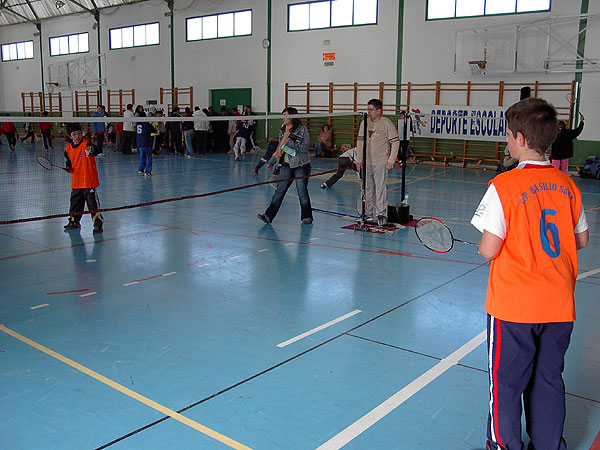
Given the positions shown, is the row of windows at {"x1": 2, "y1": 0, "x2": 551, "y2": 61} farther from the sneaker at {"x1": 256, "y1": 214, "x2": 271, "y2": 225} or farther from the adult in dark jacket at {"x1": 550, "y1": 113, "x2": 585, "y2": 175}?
the sneaker at {"x1": 256, "y1": 214, "x2": 271, "y2": 225}

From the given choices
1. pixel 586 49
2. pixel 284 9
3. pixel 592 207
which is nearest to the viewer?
pixel 592 207

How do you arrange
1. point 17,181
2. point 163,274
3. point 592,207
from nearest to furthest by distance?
1. point 163,274
2. point 592,207
3. point 17,181

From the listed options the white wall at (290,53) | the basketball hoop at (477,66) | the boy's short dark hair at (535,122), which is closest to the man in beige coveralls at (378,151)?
the boy's short dark hair at (535,122)

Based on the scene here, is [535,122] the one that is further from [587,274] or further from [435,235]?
[587,274]

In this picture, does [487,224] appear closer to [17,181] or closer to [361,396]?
[361,396]

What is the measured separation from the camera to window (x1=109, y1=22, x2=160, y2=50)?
30.0 meters

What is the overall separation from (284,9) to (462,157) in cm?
1026

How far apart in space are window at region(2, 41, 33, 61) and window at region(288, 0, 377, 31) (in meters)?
21.3

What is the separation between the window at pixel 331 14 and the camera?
74.8 ft

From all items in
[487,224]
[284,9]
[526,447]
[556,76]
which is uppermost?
[284,9]

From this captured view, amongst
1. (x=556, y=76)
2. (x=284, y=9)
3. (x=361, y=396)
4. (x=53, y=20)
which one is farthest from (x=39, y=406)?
(x=53, y=20)

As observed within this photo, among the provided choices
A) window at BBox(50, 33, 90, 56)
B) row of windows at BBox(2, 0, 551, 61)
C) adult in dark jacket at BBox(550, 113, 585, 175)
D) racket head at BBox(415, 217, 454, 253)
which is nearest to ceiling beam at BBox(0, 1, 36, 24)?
window at BBox(50, 33, 90, 56)

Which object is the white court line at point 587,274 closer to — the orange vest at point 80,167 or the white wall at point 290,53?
the orange vest at point 80,167

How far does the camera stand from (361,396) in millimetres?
3881
